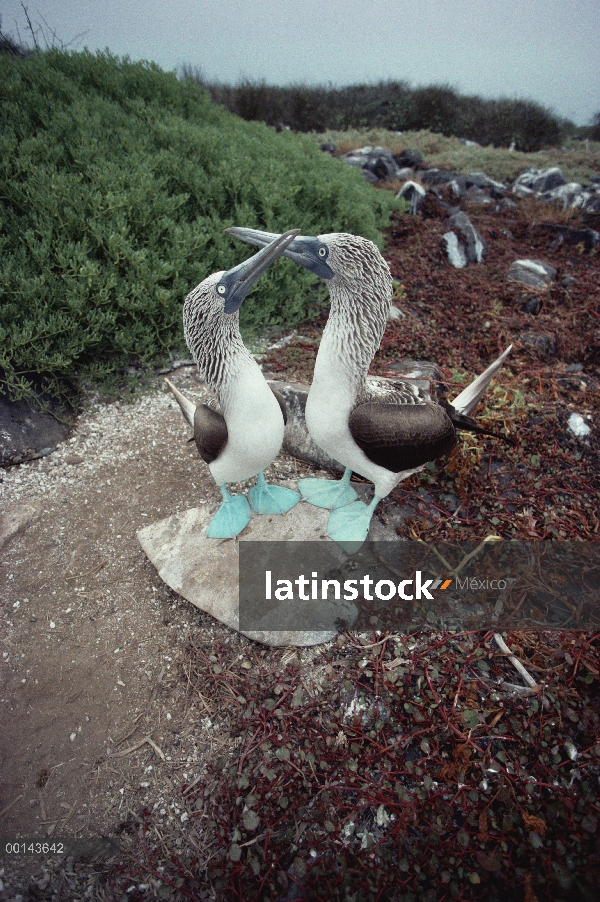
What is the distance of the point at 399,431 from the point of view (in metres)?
2.60

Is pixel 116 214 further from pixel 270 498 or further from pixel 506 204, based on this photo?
pixel 506 204

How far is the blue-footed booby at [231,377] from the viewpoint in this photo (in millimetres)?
2439

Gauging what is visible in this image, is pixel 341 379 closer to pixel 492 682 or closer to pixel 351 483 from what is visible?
pixel 351 483

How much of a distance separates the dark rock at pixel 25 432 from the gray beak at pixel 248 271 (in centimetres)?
227

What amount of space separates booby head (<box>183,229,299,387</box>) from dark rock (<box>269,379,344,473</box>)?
3.63 ft

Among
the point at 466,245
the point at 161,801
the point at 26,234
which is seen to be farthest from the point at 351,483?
the point at 466,245

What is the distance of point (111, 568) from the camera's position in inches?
123

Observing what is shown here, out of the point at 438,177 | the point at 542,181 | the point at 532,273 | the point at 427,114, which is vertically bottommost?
the point at 532,273

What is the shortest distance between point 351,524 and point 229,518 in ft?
2.59

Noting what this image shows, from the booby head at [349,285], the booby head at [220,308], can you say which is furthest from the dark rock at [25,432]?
the booby head at [349,285]

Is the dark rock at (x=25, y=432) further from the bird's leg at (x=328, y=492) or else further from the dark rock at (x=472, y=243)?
the dark rock at (x=472, y=243)

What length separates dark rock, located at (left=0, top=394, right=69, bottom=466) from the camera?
12.3 ft

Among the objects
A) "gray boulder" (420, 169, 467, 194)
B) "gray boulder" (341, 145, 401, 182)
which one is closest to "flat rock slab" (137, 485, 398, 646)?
"gray boulder" (341, 145, 401, 182)

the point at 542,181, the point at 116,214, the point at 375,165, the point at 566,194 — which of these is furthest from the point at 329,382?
the point at 542,181
